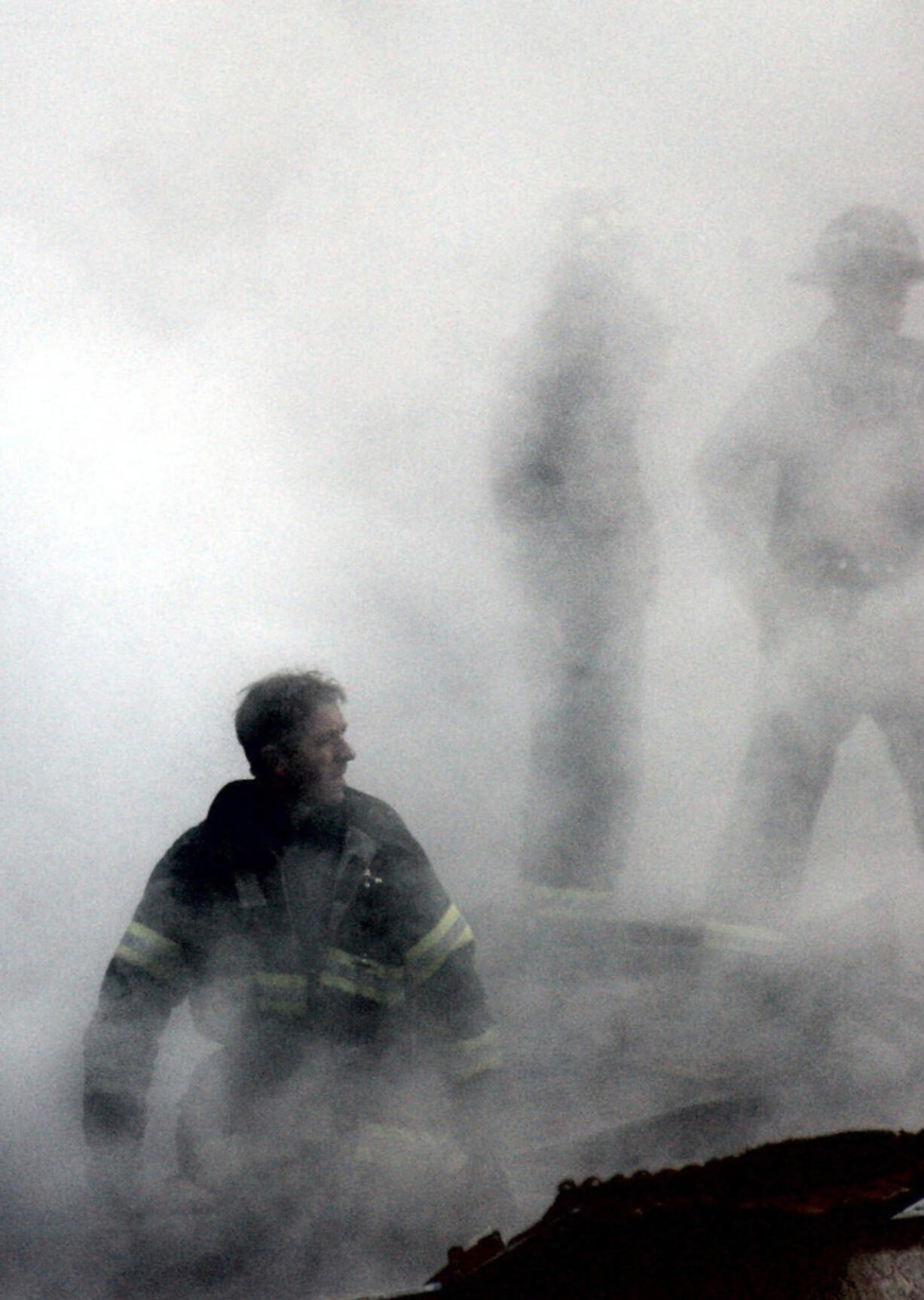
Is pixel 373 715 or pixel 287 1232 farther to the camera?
pixel 373 715

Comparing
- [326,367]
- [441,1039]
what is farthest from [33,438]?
[441,1039]

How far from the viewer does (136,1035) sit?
2.28 m

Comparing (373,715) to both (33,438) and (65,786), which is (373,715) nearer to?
(65,786)

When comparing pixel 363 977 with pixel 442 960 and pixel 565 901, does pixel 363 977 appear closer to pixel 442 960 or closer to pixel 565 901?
pixel 442 960

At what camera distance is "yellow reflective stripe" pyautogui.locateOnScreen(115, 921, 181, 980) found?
2.32 meters

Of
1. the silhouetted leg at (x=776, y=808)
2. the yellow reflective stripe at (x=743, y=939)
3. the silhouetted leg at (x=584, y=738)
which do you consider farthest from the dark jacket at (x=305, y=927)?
the silhouetted leg at (x=584, y=738)

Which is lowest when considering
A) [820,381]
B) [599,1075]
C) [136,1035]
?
→ [599,1075]

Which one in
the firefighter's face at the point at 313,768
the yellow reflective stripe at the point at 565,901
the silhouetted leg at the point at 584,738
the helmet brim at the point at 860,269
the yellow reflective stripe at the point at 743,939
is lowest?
the yellow reflective stripe at the point at 743,939

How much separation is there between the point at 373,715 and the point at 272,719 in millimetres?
1869

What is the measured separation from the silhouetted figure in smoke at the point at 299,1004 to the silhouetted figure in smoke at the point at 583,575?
169cm

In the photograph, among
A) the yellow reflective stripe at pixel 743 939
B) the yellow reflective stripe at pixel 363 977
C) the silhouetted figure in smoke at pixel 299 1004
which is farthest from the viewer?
the yellow reflective stripe at pixel 743 939

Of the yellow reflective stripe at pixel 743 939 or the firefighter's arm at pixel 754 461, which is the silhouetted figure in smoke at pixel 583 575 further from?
the yellow reflective stripe at pixel 743 939

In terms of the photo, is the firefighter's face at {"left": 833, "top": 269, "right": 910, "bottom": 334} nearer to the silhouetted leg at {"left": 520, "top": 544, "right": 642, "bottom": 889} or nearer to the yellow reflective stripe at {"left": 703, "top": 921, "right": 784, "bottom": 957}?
the silhouetted leg at {"left": 520, "top": 544, "right": 642, "bottom": 889}

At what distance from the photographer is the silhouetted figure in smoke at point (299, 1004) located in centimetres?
226
